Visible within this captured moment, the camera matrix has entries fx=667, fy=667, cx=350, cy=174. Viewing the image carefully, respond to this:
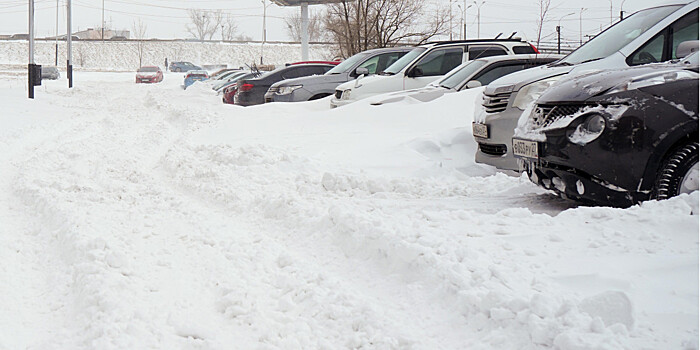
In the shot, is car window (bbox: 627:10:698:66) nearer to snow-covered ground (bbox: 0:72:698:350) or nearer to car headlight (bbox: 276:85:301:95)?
snow-covered ground (bbox: 0:72:698:350)

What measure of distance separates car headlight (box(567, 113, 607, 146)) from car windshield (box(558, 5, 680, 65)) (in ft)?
8.94

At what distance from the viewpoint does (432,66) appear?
13547 millimetres

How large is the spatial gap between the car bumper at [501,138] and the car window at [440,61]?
6.77 metres

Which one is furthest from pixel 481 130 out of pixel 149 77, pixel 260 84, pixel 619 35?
pixel 149 77

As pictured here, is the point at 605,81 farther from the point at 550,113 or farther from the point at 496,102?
the point at 496,102

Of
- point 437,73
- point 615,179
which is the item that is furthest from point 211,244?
point 437,73

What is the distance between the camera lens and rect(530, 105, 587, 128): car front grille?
466 centimetres

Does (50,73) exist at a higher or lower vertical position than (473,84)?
higher

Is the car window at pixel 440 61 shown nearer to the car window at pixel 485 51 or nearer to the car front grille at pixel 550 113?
the car window at pixel 485 51

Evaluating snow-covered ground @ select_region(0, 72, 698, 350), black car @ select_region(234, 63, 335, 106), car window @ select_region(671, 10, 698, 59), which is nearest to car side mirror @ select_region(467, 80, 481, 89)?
snow-covered ground @ select_region(0, 72, 698, 350)

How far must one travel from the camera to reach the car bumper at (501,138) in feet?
21.8

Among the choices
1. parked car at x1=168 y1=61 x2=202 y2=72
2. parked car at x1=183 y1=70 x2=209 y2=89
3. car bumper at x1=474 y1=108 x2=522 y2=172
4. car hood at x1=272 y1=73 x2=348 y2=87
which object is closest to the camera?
car bumper at x1=474 y1=108 x2=522 y2=172

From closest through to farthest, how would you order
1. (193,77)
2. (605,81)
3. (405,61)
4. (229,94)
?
1. (605,81)
2. (405,61)
3. (229,94)
4. (193,77)

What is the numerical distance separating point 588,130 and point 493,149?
234cm
